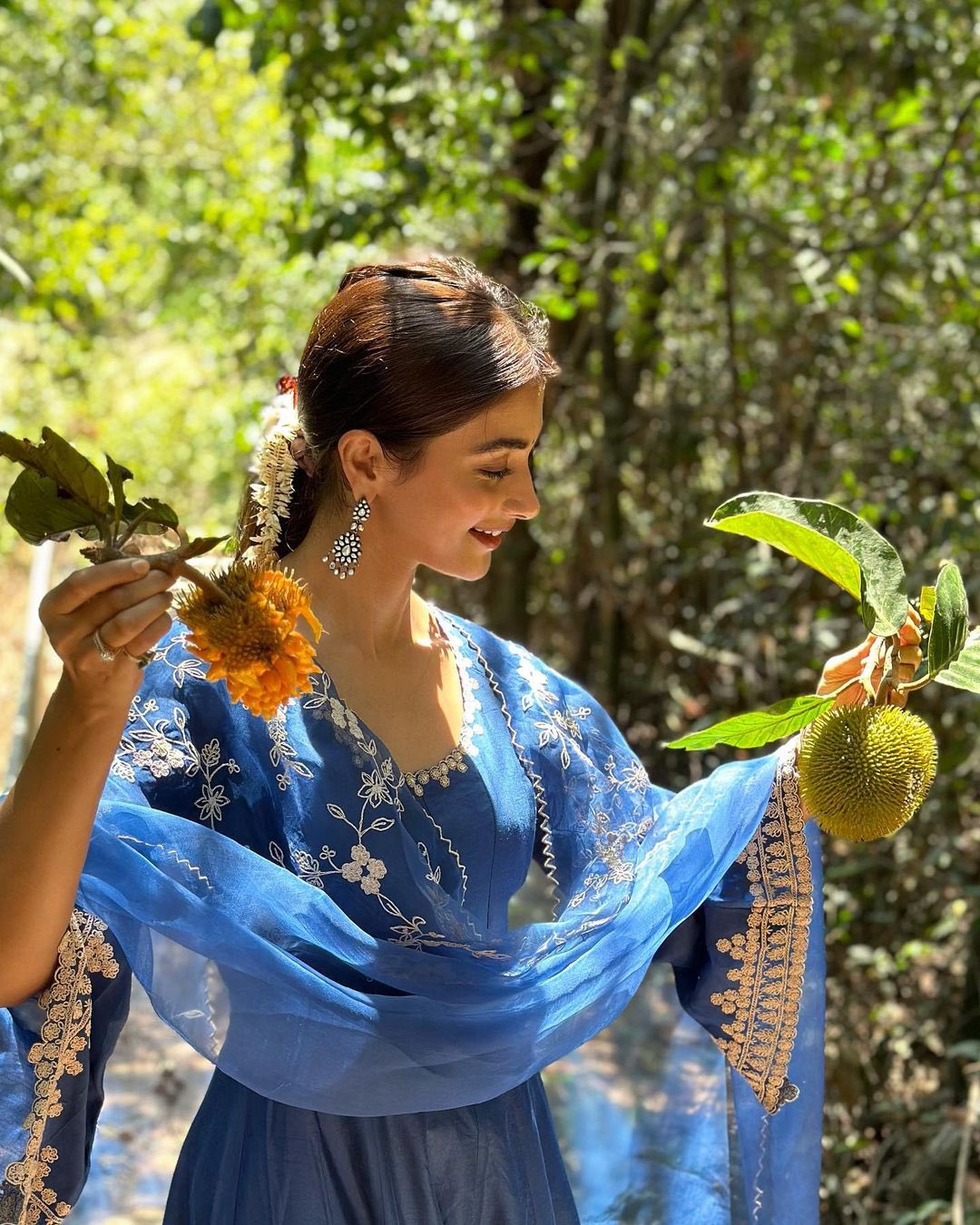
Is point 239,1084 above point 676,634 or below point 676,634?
below

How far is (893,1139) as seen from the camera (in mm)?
2432

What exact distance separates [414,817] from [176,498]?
6170 mm

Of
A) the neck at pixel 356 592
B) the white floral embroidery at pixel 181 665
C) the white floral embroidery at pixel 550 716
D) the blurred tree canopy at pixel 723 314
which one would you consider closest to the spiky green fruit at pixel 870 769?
the white floral embroidery at pixel 550 716

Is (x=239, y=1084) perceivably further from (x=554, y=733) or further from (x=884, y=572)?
(x=884, y=572)

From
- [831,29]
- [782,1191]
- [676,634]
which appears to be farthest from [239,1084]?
[831,29]

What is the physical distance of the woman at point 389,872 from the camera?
1090 mm

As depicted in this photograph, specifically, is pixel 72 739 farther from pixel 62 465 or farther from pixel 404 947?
pixel 404 947

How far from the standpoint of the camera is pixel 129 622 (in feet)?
2.94

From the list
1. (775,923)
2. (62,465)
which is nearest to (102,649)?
(62,465)

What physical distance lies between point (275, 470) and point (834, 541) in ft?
1.77

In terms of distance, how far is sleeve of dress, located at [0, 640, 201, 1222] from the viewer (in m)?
1.08

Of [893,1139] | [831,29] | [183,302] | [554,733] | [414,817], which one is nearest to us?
[414,817]

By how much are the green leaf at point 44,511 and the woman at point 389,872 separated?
56mm

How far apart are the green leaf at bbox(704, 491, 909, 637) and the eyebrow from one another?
0.25m
